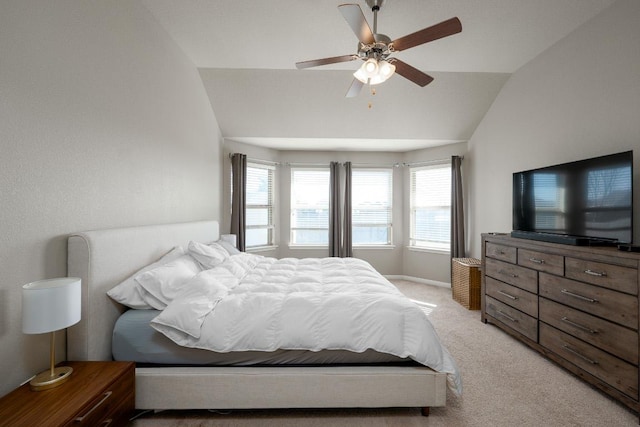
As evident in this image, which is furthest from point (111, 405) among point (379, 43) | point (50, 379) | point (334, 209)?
point (334, 209)

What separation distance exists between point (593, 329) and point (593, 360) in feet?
0.74

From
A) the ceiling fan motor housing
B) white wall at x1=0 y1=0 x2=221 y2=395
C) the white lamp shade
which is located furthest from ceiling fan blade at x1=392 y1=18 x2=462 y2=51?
the white lamp shade

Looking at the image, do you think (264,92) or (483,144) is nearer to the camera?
(264,92)

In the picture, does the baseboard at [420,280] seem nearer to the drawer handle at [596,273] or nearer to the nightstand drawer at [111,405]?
the drawer handle at [596,273]

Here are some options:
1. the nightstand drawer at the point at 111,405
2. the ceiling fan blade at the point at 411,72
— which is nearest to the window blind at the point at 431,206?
the ceiling fan blade at the point at 411,72

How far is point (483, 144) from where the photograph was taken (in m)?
4.34

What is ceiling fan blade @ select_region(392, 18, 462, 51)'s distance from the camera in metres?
1.81

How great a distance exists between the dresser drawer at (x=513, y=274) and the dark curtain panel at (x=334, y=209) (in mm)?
2471

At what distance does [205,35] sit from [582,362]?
173 inches

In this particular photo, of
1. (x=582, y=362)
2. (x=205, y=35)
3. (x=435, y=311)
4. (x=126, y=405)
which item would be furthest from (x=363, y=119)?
(x=126, y=405)

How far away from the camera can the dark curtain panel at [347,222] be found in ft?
17.0

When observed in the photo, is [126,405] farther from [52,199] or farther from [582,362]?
[582,362]

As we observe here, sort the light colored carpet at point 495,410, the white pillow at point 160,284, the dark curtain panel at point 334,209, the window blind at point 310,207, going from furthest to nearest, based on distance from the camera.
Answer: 1. the window blind at point 310,207
2. the dark curtain panel at point 334,209
3. the white pillow at point 160,284
4. the light colored carpet at point 495,410

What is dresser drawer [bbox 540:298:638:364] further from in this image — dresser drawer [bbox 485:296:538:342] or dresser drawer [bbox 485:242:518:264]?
dresser drawer [bbox 485:242:518:264]
